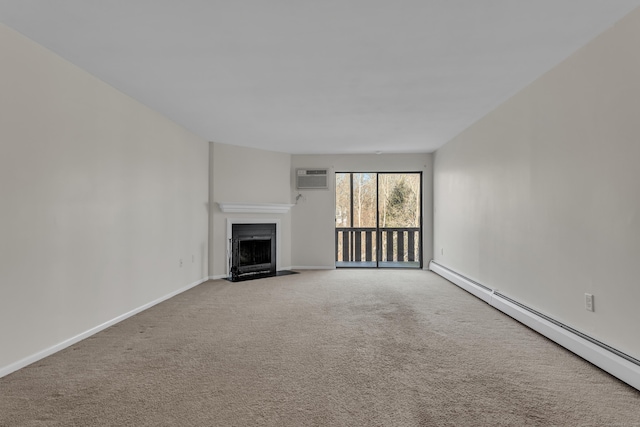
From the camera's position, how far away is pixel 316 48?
2.61 metres

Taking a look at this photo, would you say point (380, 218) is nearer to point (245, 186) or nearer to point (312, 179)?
point (312, 179)

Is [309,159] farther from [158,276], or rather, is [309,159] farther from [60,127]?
[60,127]

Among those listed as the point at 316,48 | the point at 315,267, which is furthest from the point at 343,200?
the point at 316,48

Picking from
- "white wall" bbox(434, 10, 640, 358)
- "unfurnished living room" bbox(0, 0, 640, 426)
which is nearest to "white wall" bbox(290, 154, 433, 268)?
"unfurnished living room" bbox(0, 0, 640, 426)

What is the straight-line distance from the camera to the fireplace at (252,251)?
19.7ft

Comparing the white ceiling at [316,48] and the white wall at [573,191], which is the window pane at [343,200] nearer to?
the white ceiling at [316,48]

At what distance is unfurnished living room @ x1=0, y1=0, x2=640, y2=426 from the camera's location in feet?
6.72

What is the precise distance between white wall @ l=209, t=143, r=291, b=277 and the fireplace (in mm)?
166

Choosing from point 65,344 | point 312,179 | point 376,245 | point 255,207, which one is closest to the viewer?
point 65,344

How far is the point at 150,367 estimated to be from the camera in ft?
7.93

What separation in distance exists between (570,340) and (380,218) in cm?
472

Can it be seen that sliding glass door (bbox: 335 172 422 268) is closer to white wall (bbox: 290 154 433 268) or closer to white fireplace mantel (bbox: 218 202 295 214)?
white wall (bbox: 290 154 433 268)

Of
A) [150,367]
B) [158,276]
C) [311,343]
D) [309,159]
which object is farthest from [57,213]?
[309,159]

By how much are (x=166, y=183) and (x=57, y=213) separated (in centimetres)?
173
